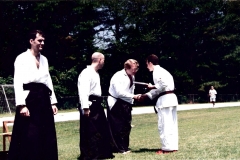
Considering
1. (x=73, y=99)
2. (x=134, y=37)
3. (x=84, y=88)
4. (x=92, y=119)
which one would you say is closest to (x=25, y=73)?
(x=84, y=88)

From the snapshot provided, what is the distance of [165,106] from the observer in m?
8.70

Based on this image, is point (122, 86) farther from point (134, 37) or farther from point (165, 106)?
point (134, 37)

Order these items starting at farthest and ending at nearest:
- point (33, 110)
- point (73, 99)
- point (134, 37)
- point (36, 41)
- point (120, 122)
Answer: point (134, 37), point (73, 99), point (120, 122), point (36, 41), point (33, 110)

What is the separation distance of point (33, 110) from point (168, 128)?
3.20 metres

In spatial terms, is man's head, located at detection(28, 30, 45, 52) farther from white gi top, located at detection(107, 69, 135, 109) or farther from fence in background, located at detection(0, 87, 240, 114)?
fence in background, located at detection(0, 87, 240, 114)

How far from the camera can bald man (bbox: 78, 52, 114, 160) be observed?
26.6 ft

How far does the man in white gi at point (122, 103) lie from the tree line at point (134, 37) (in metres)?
30.7

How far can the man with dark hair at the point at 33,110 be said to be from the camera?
21.0 feet

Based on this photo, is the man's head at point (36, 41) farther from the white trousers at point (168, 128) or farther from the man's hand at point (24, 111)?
the white trousers at point (168, 128)

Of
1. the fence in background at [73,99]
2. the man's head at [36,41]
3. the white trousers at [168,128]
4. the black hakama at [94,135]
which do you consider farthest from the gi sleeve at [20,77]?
the fence in background at [73,99]


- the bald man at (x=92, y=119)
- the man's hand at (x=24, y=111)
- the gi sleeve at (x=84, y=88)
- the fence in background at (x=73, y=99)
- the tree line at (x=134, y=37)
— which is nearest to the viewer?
the man's hand at (x=24, y=111)

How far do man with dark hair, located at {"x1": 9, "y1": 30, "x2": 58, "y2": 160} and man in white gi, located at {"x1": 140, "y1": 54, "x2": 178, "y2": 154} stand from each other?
2767mm

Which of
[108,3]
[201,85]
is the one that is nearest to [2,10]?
[108,3]

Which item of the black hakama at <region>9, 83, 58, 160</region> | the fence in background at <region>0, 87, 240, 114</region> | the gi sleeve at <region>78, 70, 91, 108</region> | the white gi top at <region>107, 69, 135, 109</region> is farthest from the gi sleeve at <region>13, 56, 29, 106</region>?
the fence in background at <region>0, 87, 240, 114</region>
